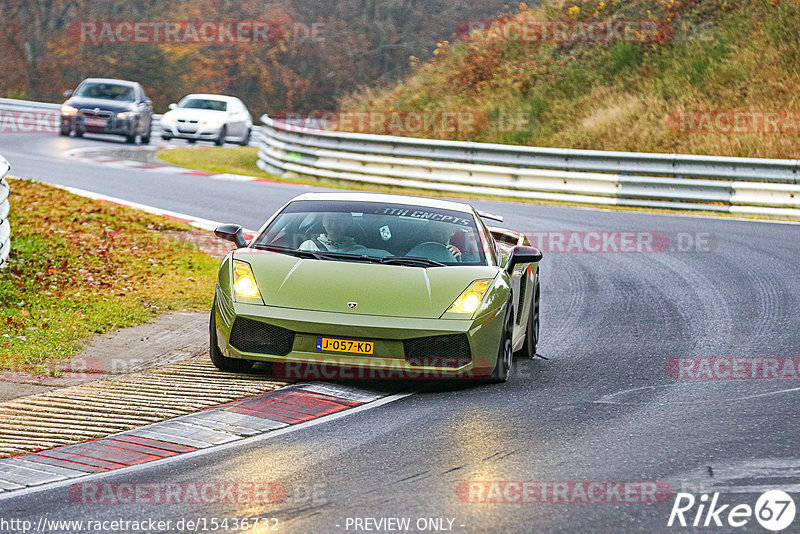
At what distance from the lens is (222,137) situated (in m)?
35.1

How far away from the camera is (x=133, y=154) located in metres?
30.5

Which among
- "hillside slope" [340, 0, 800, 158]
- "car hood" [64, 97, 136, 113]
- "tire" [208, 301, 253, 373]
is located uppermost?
"hillside slope" [340, 0, 800, 158]

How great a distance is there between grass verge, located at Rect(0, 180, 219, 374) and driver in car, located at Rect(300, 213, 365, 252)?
81.9 inches

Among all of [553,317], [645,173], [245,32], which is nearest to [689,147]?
[645,173]

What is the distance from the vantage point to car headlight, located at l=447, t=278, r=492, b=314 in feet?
A: 27.3

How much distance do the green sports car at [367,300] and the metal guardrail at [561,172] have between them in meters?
13.4

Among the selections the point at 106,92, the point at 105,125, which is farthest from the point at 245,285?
the point at 106,92

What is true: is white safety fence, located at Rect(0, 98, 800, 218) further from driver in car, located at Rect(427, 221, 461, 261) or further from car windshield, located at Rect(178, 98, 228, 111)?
driver in car, located at Rect(427, 221, 461, 261)

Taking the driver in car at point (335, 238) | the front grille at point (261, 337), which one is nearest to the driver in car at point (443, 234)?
the driver in car at point (335, 238)

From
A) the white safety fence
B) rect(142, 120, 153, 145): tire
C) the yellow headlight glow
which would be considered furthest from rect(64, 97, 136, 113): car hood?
the yellow headlight glow

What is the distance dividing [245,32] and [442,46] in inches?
1012

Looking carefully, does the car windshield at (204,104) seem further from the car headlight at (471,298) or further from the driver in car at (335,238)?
the car headlight at (471,298)

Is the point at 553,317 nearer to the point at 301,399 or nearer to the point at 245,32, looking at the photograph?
the point at 301,399

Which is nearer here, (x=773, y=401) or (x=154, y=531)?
(x=154, y=531)
